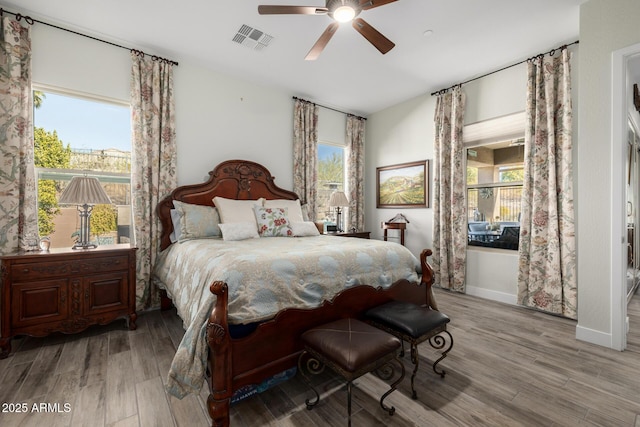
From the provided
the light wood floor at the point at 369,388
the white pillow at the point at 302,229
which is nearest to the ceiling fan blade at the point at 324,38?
the white pillow at the point at 302,229

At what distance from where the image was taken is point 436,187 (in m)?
4.29

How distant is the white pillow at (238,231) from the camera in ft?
9.82

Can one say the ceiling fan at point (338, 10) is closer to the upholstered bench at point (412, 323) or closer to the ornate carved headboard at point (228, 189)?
the ornate carved headboard at point (228, 189)

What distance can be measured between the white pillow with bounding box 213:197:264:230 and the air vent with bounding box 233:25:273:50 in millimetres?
1811

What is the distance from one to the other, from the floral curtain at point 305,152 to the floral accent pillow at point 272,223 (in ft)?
3.63

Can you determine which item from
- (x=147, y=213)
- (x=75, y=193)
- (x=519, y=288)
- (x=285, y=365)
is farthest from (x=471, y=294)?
(x=75, y=193)

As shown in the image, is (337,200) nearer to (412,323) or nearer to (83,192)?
(412,323)

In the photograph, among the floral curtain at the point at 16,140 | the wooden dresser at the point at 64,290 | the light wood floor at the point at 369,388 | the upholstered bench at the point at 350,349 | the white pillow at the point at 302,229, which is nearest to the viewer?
the upholstered bench at the point at 350,349

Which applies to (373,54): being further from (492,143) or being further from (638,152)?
(638,152)

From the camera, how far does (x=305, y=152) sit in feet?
15.1

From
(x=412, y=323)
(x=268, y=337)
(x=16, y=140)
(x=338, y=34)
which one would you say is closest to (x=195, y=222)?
(x=16, y=140)

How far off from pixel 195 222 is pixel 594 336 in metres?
4.06

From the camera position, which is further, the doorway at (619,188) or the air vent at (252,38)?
the air vent at (252,38)

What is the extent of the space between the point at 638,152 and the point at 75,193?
7572 mm
